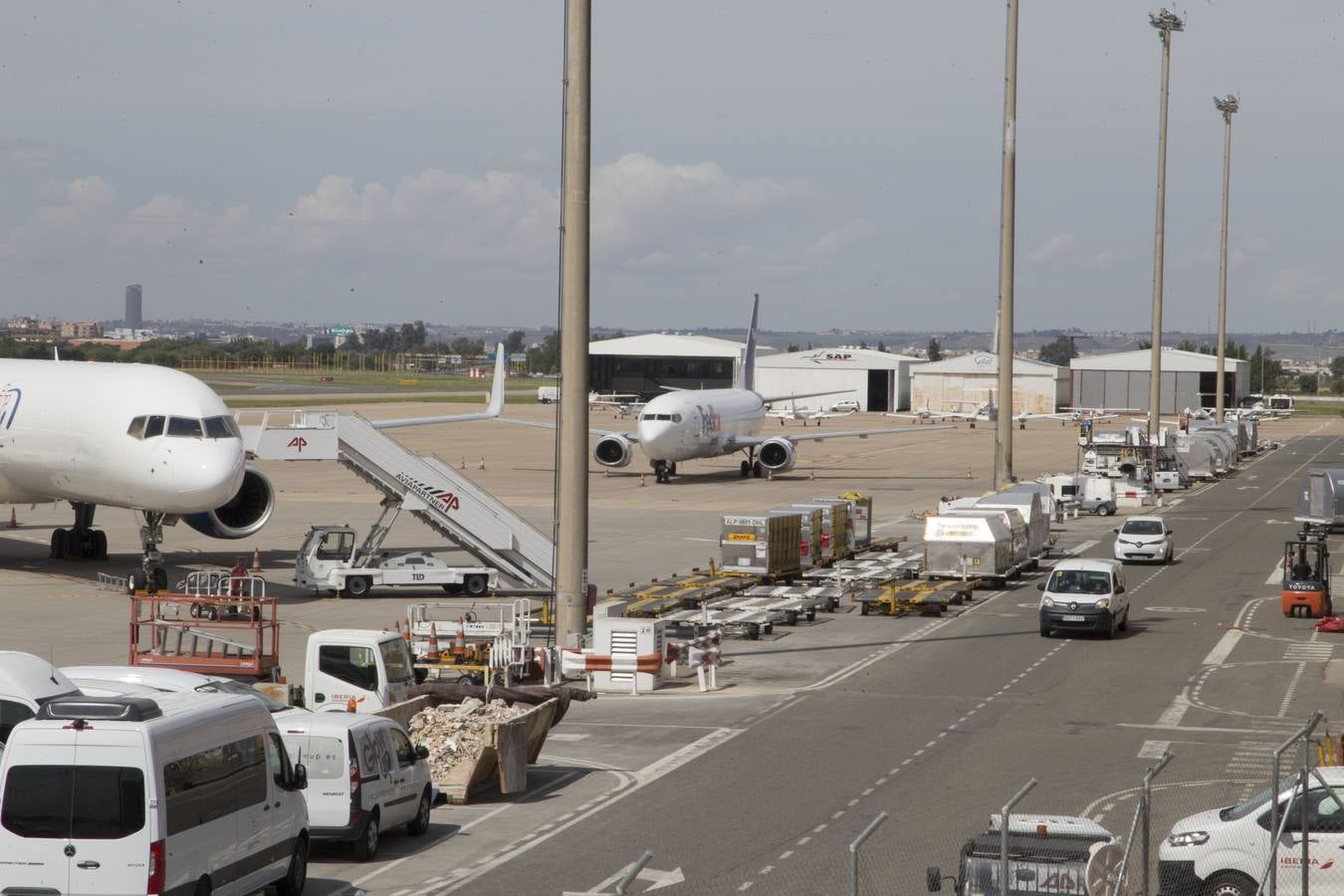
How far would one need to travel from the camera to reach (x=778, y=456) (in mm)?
88000

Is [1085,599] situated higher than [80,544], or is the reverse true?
[1085,599]

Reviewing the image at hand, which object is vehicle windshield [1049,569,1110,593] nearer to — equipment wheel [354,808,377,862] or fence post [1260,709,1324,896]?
fence post [1260,709,1324,896]

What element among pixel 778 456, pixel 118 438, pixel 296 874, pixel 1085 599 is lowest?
pixel 296 874

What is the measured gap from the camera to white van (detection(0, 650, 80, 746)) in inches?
786

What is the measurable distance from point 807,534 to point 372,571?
1354cm

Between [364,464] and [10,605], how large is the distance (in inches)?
387

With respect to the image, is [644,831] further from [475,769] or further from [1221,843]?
[1221,843]

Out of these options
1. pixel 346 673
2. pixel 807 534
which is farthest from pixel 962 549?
pixel 346 673

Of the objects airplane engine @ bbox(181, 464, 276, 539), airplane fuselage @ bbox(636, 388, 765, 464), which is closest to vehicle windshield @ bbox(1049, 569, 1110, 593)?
airplane engine @ bbox(181, 464, 276, 539)

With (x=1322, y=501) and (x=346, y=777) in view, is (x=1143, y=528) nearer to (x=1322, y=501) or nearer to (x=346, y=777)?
(x=1322, y=501)

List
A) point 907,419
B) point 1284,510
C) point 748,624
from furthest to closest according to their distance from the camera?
point 907,419
point 1284,510
point 748,624

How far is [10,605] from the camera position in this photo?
4212cm

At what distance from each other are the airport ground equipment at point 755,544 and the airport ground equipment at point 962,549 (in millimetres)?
4442

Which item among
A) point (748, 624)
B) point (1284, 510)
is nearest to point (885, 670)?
point (748, 624)
